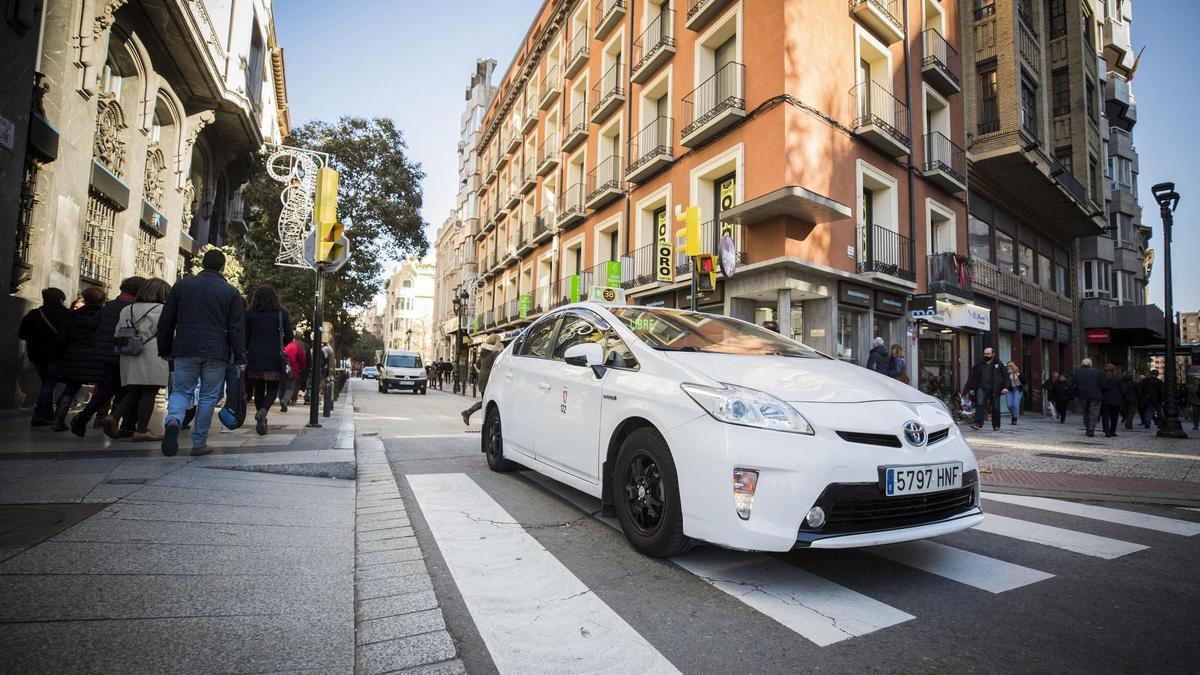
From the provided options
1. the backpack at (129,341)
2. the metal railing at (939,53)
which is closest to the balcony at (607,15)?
the metal railing at (939,53)

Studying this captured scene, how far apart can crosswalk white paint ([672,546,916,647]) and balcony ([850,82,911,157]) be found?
45.5 feet

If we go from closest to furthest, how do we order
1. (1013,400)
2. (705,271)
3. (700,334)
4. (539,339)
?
(700,334)
(539,339)
(705,271)
(1013,400)

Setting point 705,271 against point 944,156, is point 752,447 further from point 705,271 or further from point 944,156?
point 944,156

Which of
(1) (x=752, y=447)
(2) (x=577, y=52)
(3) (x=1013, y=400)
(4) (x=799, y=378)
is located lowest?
(3) (x=1013, y=400)

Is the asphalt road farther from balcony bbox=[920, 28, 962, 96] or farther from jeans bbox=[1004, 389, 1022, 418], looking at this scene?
balcony bbox=[920, 28, 962, 96]

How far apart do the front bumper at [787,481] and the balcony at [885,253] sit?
1283 centimetres

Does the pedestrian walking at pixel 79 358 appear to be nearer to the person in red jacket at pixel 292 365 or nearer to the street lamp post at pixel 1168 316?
the person in red jacket at pixel 292 365

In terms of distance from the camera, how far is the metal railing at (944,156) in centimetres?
1627

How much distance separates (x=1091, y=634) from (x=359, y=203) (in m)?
24.3

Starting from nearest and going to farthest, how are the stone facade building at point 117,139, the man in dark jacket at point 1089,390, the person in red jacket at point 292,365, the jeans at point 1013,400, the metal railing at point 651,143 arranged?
1. the stone facade building at point 117,139
2. the person in red jacket at point 292,365
3. the man in dark jacket at point 1089,390
4. the jeans at point 1013,400
5. the metal railing at point 651,143

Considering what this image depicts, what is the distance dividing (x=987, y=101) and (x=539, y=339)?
21.0 meters

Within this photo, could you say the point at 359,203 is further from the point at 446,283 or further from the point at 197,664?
the point at 446,283

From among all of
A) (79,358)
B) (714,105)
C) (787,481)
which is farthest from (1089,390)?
(79,358)

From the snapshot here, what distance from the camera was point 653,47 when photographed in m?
17.7
